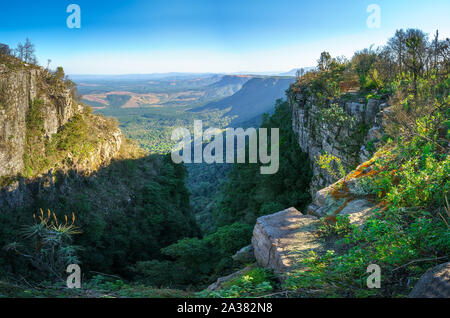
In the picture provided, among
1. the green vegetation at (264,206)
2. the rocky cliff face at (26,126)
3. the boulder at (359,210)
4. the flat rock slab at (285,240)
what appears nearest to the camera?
the green vegetation at (264,206)

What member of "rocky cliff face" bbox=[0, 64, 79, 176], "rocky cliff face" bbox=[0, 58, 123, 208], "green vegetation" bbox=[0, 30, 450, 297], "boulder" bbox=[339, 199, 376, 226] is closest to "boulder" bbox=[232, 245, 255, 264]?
"green vegetation" bbox=[0, 30, 450, 297]

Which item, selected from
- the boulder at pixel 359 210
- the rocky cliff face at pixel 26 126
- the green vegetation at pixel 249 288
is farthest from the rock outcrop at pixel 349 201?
the rocky cliff face at pixel 26 126

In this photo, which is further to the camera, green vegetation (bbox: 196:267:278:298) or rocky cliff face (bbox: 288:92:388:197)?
rocky cliff face (bbox: 288:92:388:197)

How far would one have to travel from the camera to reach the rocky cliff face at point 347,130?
10395 millimetres

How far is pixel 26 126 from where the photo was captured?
→ 910 inches

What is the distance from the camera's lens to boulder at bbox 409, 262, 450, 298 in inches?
104

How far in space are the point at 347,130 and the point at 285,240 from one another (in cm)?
913

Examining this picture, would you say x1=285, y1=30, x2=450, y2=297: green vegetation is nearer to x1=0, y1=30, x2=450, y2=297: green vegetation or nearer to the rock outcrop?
x1=0, y1=30, x2=450, y2=297: green vegetation

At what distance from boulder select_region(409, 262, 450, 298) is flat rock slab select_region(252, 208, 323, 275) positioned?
2007 mm

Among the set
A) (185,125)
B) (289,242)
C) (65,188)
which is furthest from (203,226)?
(185,125)

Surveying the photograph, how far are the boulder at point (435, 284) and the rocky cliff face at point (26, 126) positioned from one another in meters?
25.8

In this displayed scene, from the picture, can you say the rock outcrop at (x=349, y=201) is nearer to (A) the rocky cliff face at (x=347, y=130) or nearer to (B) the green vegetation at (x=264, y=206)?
(B) the green vegetation at (x=264, y=206)
